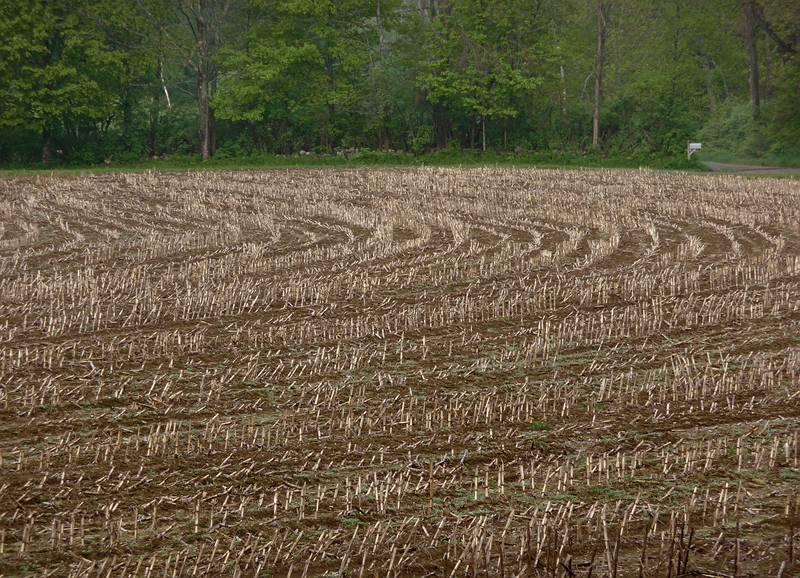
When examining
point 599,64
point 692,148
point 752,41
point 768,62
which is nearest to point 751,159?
point 692,148

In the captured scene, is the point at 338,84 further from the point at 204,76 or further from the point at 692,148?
the point at 692,148

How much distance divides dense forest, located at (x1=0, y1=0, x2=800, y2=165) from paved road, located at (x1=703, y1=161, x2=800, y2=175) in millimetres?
1914

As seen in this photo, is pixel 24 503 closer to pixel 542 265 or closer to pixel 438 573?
pixel 438 573

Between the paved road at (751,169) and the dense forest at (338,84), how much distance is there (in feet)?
6.28

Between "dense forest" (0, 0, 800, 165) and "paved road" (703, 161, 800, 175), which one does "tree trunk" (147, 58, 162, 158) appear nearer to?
"dense forest" (0, 0, 800, 165)

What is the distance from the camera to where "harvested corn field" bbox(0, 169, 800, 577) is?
6660 millimetres

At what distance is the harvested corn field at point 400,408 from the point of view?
21.9 ft

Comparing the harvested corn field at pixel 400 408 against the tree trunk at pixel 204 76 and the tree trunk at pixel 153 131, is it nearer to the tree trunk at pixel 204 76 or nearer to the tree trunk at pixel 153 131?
the tree trunk at pixel 204 76

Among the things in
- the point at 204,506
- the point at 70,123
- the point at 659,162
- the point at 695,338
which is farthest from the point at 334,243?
the point at 70,123

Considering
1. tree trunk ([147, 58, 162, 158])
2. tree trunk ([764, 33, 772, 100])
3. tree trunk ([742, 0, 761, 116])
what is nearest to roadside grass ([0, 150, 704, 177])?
tree trunk ([147, 58, 162, 158])

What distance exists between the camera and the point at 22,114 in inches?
1722

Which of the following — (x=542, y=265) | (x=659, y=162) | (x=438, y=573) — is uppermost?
(x=659, y=162)

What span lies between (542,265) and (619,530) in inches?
431

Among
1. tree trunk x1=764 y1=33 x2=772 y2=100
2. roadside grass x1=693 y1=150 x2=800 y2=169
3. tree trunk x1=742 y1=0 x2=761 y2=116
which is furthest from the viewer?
tree trunk x1=764 y1=33 x2=772 y2=100
